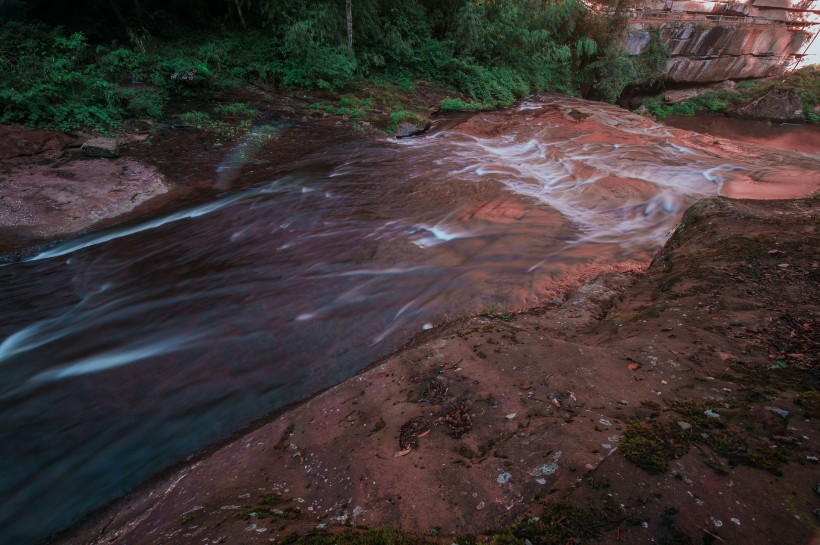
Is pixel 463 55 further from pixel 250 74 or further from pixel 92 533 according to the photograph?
pixel 92 533

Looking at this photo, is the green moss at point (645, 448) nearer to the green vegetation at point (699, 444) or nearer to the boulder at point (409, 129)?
the green vegetation at point (699, 444)

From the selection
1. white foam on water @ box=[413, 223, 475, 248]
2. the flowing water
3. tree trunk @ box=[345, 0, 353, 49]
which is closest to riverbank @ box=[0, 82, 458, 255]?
the flowing water

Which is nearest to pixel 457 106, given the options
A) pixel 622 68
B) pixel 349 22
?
pixel 349 22

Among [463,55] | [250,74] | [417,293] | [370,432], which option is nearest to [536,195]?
[417,293]

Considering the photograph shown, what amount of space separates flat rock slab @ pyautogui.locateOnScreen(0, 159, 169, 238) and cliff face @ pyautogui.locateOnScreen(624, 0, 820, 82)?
24.9 m

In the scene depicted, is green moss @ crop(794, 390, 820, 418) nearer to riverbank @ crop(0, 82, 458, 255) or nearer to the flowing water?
the flowing water

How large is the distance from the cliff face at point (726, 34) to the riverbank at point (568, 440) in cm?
2427

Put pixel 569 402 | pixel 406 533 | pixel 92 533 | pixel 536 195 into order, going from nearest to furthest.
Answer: pixel 406 533, pixel 569 402, pixel 92 533, pixel 536 195

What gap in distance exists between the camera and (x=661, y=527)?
1.34 m

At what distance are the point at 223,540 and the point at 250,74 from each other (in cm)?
1416

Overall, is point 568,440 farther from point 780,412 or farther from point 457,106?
point 457,106

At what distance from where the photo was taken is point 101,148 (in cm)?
772

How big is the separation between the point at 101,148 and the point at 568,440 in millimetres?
10098

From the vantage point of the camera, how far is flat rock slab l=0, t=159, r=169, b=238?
20.6 feet
